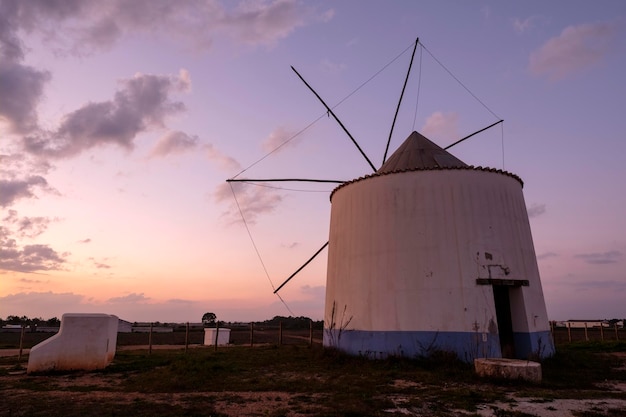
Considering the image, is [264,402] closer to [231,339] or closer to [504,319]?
[504,319]

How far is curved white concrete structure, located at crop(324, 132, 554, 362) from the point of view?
1516 cm

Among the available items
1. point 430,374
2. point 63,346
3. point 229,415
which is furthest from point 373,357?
point 63,346

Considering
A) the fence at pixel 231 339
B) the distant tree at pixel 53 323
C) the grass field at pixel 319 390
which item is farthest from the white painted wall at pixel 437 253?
the distant tree at pixel 53 323

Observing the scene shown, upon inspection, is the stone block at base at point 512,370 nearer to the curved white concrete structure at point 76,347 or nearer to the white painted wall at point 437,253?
the white painted wall at point 437,253

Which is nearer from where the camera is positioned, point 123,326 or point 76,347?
point 76,347

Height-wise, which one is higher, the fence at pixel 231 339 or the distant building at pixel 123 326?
the distant building at pixel 123 326

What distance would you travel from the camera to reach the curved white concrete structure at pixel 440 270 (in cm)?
1516

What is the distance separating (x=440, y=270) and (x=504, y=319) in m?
3.85

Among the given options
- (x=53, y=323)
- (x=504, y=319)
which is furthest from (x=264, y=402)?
(x=53, y=323)

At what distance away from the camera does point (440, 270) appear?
15633 mm

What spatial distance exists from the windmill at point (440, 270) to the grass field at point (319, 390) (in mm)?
976

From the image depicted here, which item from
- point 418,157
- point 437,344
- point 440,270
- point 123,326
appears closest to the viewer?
point 437,344

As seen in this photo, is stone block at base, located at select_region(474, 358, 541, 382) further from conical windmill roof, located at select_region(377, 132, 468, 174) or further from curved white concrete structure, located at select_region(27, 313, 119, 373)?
curved white concrete structure, located at select_region(27, 313, 119, 373)

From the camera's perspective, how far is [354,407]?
8922 millimetres
